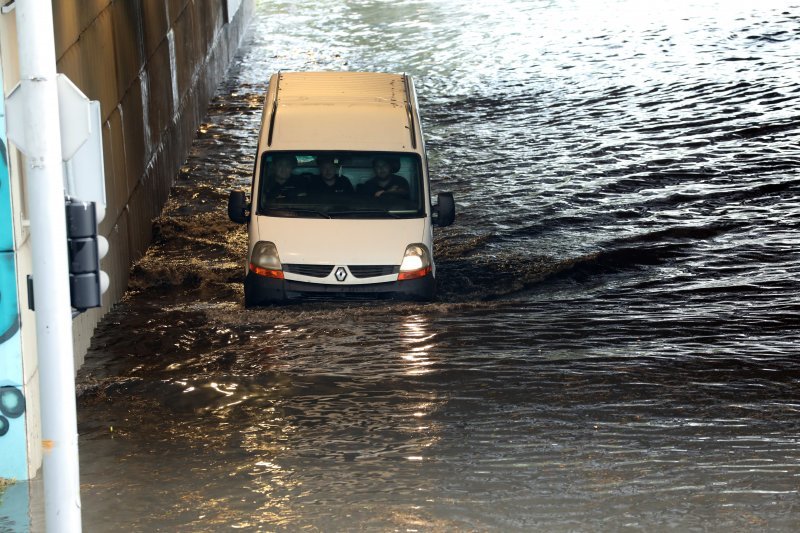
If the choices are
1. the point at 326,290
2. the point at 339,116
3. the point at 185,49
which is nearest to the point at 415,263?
the point at 326,290

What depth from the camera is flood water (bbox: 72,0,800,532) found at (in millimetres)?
7117

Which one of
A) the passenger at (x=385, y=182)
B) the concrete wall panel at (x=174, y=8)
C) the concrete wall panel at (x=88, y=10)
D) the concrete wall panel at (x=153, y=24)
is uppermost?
the concrete wall panel at (x=174, y=8)

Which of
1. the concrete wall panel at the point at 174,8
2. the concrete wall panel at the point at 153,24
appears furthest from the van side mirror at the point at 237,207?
the concrete wall panel at the point at 174,8

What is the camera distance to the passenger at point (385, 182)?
481 inches

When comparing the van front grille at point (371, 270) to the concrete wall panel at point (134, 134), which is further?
the concrete wall panel at point (134, 134)

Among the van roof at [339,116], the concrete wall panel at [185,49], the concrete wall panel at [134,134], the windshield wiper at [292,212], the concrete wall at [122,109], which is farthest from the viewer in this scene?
the concrete wall panel at [185,49]

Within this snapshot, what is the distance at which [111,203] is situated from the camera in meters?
12.3

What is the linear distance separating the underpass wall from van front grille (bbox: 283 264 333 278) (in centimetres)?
193

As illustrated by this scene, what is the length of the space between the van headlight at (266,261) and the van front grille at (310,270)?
3.7 inches

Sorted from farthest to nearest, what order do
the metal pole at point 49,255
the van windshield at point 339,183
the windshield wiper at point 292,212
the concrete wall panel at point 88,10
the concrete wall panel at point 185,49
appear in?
the concrete wall panel at point 185,49
the van windshield at point 339,183
the windshield wiper at point 292,212
the concrete wall panel at point 88,10
the metal pole at point 49,255

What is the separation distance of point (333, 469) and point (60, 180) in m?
2.93

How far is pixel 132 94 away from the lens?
46.7ft

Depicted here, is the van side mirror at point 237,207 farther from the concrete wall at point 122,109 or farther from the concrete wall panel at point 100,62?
the concrete wall panel at point 100,62

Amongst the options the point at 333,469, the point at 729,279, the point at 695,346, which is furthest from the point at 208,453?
the point at 729,279
